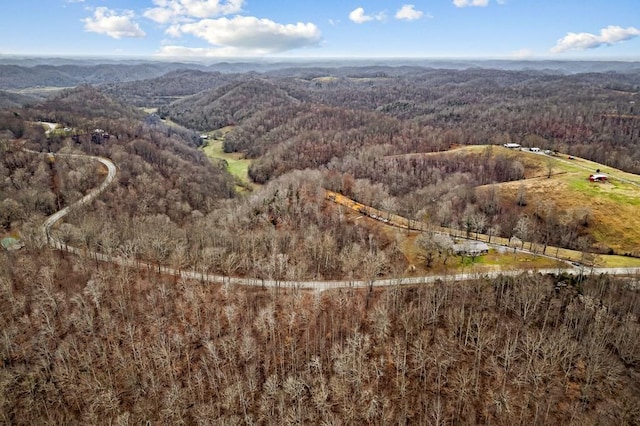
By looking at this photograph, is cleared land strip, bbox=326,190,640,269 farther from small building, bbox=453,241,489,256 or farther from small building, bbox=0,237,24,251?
small building, bbox=0,237,24,251

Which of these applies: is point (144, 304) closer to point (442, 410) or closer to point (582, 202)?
point (442, 410)

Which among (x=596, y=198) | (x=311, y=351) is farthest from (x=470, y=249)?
(x=596, y=198)

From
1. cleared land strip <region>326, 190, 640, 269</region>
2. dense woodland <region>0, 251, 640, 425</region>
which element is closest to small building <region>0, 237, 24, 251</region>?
dense woodland <region>0, 251, 640, 425</region>

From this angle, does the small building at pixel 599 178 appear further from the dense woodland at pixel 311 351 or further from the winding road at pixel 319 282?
the dense woodland at pixel 311 351

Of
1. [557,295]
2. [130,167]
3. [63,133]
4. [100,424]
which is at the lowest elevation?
[100,424]

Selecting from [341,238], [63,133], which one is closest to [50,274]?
[341,238]

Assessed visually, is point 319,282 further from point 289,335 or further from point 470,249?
point 470,249

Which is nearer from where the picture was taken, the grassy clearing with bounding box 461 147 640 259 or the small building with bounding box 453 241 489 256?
the small building with bounding box 453 241 489 256

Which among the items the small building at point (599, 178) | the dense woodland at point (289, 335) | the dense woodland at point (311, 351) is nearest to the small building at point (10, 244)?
the dense woodland at point (289, 335)
